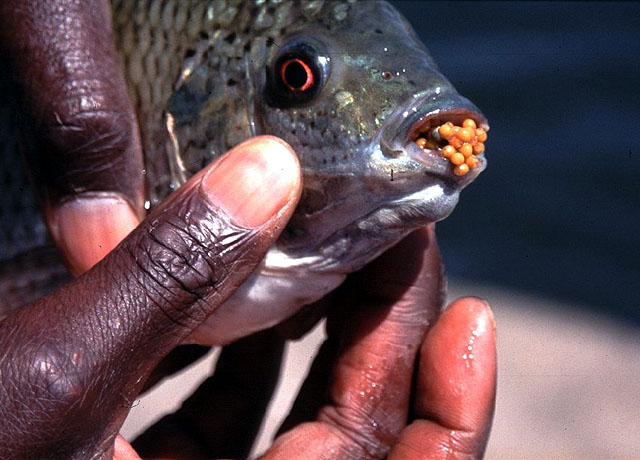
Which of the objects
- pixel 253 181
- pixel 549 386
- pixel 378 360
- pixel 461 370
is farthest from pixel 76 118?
pixel 549 386

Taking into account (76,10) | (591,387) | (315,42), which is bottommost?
(591,387)

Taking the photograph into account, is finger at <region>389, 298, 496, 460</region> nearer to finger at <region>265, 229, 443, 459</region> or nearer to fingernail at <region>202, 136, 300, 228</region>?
finger at <region>265, 229, 443, 459</region>

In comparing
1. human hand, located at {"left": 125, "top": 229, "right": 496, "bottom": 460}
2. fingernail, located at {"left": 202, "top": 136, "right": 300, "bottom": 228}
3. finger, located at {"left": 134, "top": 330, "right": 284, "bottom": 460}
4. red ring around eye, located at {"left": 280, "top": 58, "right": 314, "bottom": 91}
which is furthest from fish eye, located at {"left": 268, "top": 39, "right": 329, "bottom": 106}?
finger, located at {"left": 134, "top": 330, "right": 284, "bottom": 460}

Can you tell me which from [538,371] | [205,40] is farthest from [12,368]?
[538,371]

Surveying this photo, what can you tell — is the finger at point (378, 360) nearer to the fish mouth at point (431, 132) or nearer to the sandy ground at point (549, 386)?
the fish mouth at point (431, 132)

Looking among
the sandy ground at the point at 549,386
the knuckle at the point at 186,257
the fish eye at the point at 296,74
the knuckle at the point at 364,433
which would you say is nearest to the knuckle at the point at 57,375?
the knuckle at the point at 186,257

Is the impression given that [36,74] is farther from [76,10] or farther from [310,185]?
[310,185]

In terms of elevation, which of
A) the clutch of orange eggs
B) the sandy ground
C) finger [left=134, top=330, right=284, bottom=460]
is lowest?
the sandy ground

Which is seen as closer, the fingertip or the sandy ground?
the fingertip
